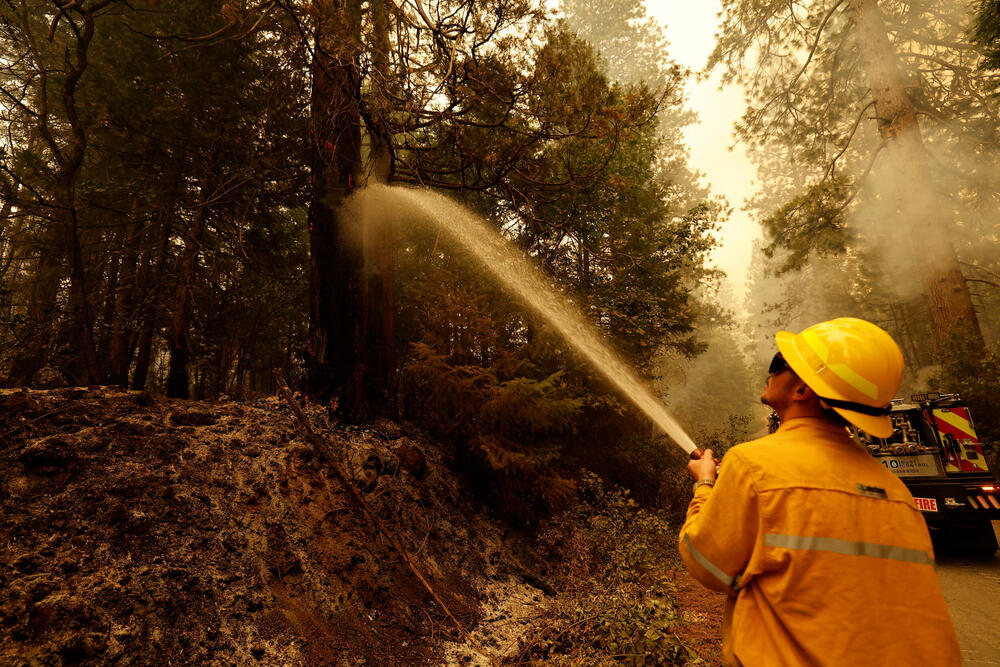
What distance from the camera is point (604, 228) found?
394 inches

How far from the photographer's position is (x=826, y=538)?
1522mm

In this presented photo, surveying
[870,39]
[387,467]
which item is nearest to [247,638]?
[387,467]

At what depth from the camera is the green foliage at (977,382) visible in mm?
10756

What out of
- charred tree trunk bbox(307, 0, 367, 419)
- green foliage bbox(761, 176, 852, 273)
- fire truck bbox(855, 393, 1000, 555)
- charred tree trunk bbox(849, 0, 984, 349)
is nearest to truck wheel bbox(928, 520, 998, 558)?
fire truck bbox(855, 393, 1000, 555)

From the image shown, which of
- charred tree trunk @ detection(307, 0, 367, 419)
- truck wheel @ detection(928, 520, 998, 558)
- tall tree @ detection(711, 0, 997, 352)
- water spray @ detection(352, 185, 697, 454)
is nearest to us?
charred tree trunk @ detection(307, 0, 367, 419)

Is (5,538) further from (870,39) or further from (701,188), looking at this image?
(701,188)

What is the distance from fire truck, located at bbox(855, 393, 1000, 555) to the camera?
649 cm

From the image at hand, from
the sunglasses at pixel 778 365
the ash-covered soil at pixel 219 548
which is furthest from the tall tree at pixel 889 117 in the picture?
the ash-covered soil at pixel 219 548

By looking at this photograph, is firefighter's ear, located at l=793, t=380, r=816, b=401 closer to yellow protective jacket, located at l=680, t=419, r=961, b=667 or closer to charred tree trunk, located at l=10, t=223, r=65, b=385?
yellow protective jacket, located at l=680, t=419, r=961, b=667

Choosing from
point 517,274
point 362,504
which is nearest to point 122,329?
point 362,504

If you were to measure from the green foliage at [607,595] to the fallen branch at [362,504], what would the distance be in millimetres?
653

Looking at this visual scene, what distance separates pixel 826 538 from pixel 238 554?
4159mm

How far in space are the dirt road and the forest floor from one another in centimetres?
230

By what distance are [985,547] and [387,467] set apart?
358 inches
